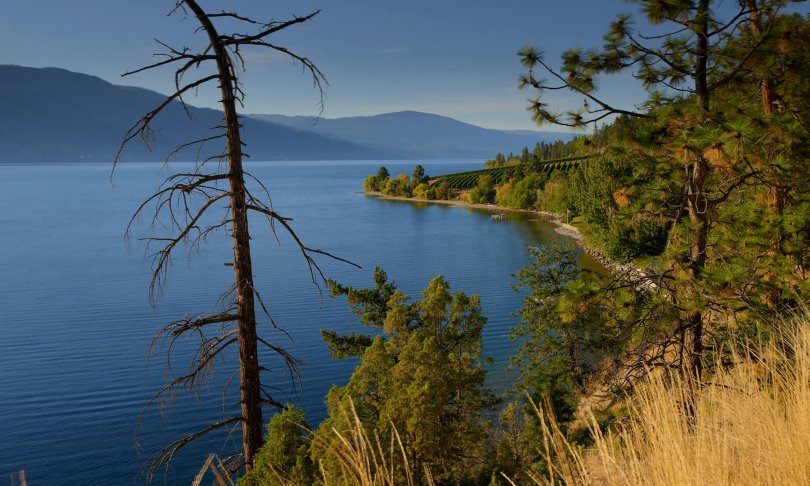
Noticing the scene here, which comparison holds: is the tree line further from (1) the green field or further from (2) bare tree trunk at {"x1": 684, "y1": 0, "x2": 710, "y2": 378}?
(1) the green field

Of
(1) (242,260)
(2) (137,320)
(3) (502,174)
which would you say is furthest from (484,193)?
(1) (242,260)

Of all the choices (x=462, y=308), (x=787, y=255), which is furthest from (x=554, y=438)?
(x=462, y=308)

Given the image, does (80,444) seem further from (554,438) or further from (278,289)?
(554,438)

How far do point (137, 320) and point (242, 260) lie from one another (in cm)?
4040

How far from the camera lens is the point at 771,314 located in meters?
7.47

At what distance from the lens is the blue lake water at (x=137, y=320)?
24.8m

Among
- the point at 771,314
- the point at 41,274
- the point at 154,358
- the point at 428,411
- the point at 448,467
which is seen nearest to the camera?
the point at 771,314

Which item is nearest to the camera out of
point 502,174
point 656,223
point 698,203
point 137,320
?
point 698,203

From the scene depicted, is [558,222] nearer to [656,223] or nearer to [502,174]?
Result: [502,174]

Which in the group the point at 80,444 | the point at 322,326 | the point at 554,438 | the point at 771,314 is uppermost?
the point at 554,438

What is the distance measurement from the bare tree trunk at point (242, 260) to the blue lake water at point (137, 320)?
642 millimetres

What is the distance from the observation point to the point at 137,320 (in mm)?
40344

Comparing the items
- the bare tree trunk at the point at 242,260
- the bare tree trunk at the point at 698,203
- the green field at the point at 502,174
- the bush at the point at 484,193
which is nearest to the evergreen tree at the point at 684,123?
the bare tree trunk at the point at 698,203

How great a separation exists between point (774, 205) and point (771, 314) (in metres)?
5.32
